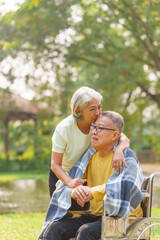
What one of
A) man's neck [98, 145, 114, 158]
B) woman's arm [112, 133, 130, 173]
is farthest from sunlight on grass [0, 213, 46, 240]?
woman's arm [112, 133, 130, 173]

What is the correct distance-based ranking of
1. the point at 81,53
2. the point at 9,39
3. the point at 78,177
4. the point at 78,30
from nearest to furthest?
the point at 78,177
the point at 9,39
the point at 78,30
the point at 81,53

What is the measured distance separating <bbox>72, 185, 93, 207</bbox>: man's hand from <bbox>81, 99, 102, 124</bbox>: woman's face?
0.57 meters

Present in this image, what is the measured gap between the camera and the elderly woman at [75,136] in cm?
350

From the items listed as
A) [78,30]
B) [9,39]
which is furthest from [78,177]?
[78,30]

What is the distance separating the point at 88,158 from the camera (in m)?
3.60

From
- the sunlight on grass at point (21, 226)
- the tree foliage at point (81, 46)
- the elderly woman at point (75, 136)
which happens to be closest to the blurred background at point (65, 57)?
the tree foliage at point (81, 46)

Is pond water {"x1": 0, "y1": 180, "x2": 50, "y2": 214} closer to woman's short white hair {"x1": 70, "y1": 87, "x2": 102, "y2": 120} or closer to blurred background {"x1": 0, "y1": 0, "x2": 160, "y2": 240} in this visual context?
blurred background {"x1": 0, "y1": 0, "x2": 160, "y2": 240}

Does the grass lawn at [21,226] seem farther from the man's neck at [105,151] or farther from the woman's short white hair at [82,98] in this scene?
the woman's short white hair at [82,98]

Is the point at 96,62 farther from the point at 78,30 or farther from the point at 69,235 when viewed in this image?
the point at 69,235

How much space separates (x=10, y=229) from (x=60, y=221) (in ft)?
9.52

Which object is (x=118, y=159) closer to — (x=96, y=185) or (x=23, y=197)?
(x=96, y=185)

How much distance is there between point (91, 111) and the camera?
139 inches

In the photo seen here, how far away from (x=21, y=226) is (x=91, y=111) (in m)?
3.44

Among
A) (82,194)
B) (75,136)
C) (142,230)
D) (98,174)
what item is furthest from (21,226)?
(142,230)
